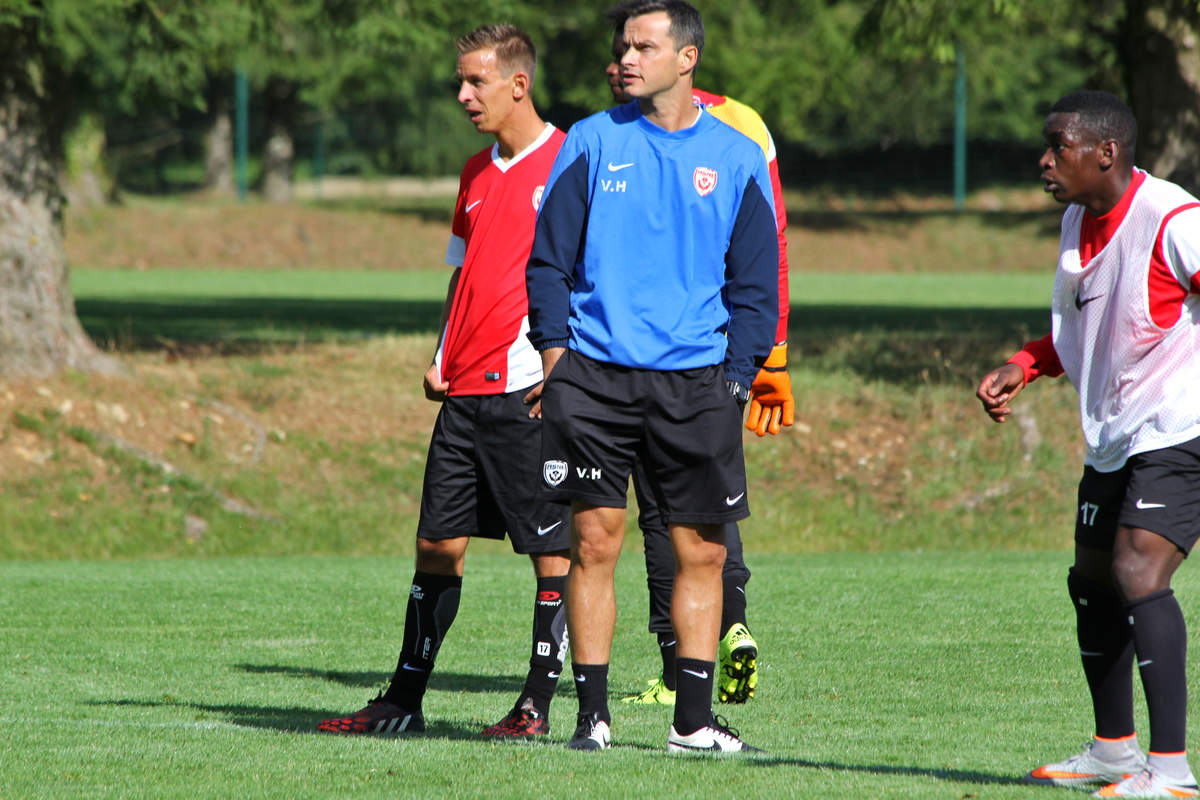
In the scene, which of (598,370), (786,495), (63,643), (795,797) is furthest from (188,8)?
(795,797)

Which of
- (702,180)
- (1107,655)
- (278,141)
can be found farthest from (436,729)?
(278,141)

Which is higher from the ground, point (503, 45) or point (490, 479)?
point (503, 45)

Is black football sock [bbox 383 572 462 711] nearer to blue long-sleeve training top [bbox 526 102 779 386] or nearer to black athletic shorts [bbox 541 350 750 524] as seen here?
black athletic shorts [bbox 541 350 750 524]

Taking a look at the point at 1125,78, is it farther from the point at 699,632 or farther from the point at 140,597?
the point at 699,632

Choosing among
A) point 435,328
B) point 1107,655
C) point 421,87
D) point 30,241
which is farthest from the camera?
point 421,87

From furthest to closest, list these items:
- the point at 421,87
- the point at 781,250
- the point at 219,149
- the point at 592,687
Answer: the point at 421,87 < the point at 219,149 < the point at 781,250 < the point at 592,687

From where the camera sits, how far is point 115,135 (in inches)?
2217

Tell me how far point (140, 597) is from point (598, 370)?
18.8 feet

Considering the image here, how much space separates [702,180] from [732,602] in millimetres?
1963

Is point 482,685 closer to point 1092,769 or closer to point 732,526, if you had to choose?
point 732,526

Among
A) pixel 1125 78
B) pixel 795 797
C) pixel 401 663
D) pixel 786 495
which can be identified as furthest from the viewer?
pixel 1125 78

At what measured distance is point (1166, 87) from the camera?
678 inches

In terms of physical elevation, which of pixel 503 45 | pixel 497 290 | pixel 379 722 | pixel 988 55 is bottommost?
pixel 379 722

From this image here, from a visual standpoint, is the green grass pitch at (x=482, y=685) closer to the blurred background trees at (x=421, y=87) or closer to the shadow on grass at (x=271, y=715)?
the shadow on grass at (x=271, y=715)
